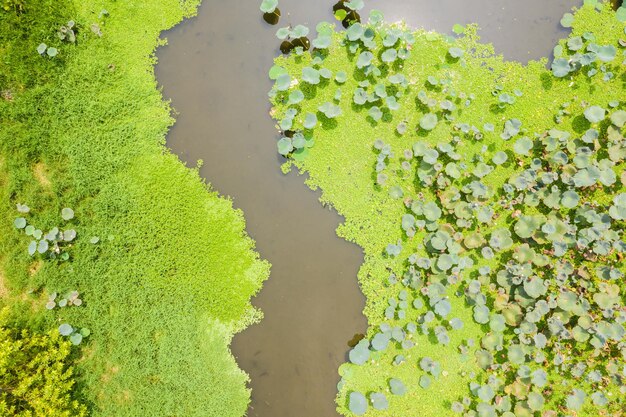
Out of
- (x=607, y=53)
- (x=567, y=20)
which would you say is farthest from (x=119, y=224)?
(x=607, y=53)

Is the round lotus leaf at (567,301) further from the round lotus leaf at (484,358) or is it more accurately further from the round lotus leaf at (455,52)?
the round lotus leaf at (455,52)

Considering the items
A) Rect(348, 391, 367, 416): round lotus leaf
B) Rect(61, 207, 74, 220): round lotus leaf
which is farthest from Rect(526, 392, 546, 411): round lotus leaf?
Rect(61, 207, 74, 220): round lotus leaf

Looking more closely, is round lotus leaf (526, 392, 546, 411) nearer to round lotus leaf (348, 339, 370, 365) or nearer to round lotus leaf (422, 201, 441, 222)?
round lotus leaf (348, 339, 370, 365)

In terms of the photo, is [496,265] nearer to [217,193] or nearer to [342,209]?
[342,209]

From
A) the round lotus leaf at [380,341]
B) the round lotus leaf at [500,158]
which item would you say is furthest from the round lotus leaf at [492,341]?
the round lotus leaf at [500,158]

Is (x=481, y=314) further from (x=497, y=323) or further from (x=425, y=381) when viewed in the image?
(x=425, y=381)
